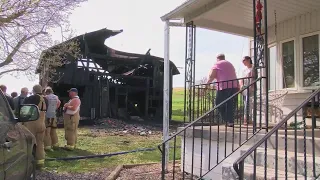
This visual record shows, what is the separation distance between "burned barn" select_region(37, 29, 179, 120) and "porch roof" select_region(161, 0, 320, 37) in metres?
11.7

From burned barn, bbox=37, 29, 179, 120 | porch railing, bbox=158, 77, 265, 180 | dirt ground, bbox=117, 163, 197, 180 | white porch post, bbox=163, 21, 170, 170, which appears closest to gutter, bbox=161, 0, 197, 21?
white porch post, bbox=163, 21, 170, 170

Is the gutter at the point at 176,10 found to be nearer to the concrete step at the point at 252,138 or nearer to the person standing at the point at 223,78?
the person standing at the point at 223,78

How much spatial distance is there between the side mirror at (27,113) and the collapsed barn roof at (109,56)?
15.4 m

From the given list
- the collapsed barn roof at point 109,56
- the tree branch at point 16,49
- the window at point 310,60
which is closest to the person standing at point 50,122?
the window at point 310,60

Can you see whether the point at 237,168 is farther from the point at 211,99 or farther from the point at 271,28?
the point at 271,28

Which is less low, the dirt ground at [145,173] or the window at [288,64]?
the window at [288,64]

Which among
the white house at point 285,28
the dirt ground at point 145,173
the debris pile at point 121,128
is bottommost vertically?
the dirt ground at point 145,173

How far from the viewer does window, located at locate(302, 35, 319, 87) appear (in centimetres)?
772

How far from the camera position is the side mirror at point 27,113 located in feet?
13.2

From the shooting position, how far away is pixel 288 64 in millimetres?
8531

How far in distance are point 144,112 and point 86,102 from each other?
4.01m

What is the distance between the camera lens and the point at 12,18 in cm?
1377

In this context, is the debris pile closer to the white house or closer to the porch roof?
the porch roof

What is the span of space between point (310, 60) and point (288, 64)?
0.69m
